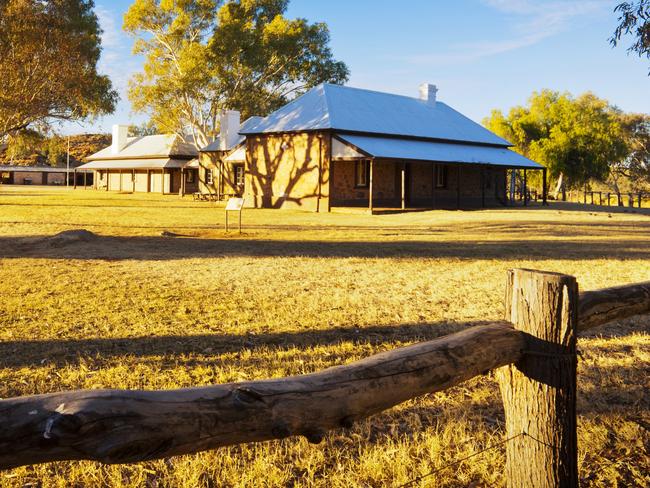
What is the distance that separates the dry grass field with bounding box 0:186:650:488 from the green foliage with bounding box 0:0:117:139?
15723 millimetres

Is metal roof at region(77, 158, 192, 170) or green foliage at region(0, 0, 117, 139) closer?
green foliage at region(0, 0, 117, 139)

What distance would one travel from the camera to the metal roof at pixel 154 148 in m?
54.6

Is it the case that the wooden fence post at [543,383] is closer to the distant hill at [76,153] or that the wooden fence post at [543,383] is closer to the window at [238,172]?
the window at [238,172]

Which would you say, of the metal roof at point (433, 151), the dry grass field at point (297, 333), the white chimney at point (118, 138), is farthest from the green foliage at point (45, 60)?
the white chimney at point (118, 138)

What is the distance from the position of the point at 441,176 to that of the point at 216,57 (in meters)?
20.7

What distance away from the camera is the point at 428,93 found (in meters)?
39.6

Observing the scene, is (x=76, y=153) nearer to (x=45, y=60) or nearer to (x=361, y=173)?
(x=45, y=60)

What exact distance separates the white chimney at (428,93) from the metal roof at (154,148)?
23524mm

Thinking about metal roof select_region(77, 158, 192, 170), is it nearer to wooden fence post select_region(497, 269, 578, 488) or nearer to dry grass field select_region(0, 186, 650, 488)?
dry grass field select_region(0, 186, 650, 488)

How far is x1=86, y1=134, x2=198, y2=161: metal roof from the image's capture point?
54.6 m

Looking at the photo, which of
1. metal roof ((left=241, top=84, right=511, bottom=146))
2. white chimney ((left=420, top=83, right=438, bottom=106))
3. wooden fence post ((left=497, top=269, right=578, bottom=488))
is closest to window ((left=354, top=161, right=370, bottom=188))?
metal roof ((left=241, top=84, right=511, bottom=146))

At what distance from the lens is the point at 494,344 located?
2.64m

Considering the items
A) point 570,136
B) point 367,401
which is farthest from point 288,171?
point 570,136

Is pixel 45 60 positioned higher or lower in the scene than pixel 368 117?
higher
